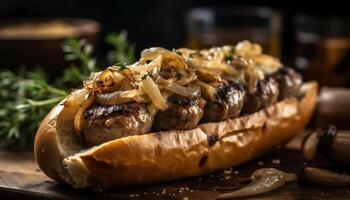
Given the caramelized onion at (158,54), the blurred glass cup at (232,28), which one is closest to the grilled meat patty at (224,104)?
the caramelized onion at (158,54)

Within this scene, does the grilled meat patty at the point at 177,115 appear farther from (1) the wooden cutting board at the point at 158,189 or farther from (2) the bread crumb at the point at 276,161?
(2) the bread crumb at the point at 276,161

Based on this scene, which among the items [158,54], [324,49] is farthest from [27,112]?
[324,49]

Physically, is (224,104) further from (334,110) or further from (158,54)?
(334,110)

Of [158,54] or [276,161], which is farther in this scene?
[276,161]

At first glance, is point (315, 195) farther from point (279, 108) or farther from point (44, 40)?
point (44, 40)

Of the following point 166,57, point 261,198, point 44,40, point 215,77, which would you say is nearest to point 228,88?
point 215,77

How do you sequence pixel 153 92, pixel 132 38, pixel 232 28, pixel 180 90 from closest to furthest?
pixel 153 92 < pixel 180 90 < pixel 232 28 < pixel 132 38
